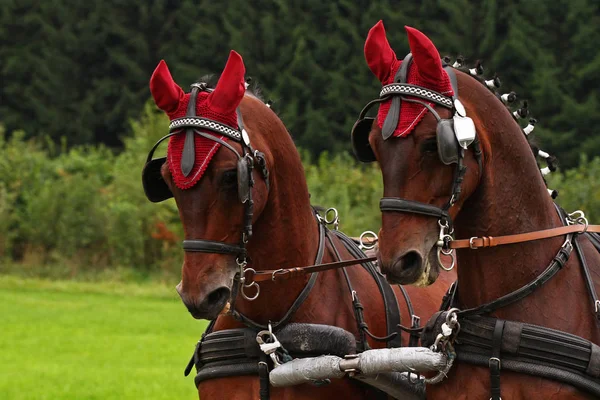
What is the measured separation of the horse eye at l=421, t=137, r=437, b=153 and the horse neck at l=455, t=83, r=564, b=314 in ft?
0.67

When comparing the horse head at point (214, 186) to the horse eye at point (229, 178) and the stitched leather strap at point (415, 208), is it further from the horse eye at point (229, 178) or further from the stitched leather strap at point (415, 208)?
the stitched leather strap at point (415, 208)

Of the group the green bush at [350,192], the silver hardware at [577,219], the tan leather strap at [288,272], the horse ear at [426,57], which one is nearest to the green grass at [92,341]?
the green bush at [350,192]

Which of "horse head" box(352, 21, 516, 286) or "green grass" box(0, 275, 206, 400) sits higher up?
"green grass" box(0, 275, 206, 400)

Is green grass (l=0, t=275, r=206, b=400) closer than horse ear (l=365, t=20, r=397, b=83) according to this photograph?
No

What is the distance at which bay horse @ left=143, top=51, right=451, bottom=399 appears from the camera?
4164mm

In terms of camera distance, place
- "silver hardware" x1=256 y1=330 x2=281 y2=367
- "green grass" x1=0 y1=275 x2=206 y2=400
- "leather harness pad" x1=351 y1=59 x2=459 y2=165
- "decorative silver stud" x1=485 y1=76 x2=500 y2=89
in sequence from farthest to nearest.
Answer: "green grass" x1=0 y1=275 x2=206 y2=400 < "silver hardware" x1=256 y1=330 x2=281 y2=367 < "decorative silver stud" x1=485 y1=76 x2=500 y2=89 < "leather harness pad" x1=351 y1=59 x2=459 y2=165

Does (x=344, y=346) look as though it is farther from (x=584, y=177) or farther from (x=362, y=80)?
(x=362, y=80)

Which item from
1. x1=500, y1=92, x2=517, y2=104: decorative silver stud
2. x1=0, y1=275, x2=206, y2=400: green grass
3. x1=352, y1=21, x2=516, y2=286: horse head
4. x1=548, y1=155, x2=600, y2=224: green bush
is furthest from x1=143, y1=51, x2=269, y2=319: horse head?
x1=548, y1=155, x2=600, y2=224: green bush

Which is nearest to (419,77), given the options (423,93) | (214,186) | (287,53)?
(423,93)

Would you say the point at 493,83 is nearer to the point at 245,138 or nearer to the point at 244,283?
the point at 245,138

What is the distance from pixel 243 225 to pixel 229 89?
22.4 inches

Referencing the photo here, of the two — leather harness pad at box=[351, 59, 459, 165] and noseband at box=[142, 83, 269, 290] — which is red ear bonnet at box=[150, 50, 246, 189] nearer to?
noseband at box=[142, 83, 269, 290]

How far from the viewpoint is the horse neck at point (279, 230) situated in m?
4.50

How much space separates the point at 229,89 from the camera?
4.28 metres
